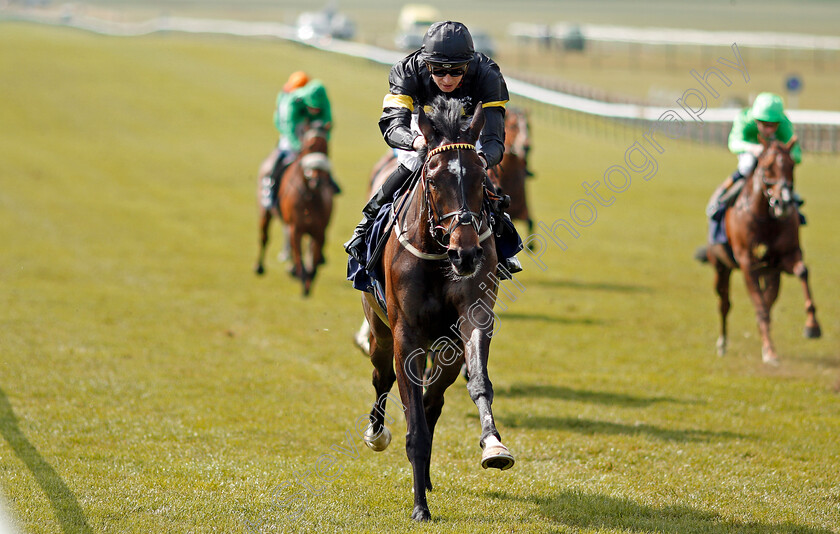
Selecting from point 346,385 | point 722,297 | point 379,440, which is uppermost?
point 722,297

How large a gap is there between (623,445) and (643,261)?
34.6ft

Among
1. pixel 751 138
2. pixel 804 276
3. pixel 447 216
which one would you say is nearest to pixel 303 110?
pixel 751 138

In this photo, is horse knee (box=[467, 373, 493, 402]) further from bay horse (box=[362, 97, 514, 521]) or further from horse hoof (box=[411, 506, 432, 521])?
horse hoof (box=[411, 506, 432, 521])

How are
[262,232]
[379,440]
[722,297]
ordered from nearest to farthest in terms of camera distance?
1. [379,440]
2. [722,297]
3. [262,232]

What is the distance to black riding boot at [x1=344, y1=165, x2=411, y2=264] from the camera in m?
6.59

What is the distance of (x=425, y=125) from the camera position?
5531 millimetres

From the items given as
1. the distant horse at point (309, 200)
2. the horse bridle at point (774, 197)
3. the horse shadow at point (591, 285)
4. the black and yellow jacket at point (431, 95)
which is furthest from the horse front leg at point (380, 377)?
the horse shadow at point (591, 285)

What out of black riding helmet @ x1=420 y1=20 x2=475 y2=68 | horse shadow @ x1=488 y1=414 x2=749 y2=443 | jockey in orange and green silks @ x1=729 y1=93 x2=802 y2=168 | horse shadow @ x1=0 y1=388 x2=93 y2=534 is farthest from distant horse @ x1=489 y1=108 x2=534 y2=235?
horse shadow @ x1=0 y1=388 x2=93 y2=534

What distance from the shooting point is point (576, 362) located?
11.2m

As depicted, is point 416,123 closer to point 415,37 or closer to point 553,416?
point 553,416

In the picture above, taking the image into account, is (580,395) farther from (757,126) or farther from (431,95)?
(431,95)

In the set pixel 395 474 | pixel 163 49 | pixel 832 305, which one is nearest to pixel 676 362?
pixel 832 305

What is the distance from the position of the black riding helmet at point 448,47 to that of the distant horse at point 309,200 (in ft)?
25.9

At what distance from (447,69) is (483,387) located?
2.06 m
